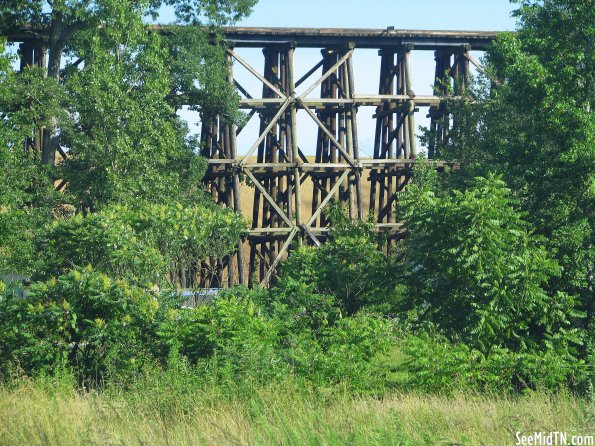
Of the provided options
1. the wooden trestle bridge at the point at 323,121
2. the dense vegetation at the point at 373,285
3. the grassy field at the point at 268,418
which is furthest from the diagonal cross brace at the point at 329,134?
the grassy field at the point at 268,418

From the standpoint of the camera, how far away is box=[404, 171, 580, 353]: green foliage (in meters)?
11.8

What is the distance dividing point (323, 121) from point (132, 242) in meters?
12.6

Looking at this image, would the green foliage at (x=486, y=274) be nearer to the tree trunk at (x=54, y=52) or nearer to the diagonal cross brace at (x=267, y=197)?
the diagonal cross brace at (x=267, y=197)

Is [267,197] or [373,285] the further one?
[267,197]

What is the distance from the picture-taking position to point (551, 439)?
7504 mm

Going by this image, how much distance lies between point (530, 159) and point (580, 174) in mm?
991

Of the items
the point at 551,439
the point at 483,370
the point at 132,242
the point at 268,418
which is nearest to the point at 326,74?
the point at 132,242

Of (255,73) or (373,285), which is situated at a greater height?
(255,73)

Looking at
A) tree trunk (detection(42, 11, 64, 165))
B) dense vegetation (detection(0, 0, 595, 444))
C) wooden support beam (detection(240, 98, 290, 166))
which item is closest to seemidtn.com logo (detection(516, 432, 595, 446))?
dense vegetation (detection(0, 0, 595, 444))

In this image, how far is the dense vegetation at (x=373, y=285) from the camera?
10898 millimetres

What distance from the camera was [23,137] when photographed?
72.6 feet

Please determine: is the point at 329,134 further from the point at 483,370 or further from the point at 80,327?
the point at 483,370

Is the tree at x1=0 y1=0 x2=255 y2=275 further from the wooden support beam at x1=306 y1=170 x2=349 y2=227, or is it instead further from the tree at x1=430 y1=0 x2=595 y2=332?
the tree at x1=430 y1=0 x2=595 y2=332

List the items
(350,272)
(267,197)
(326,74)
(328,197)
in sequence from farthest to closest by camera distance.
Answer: (326,74) → (328,197) → (267,197) → (350,272)
